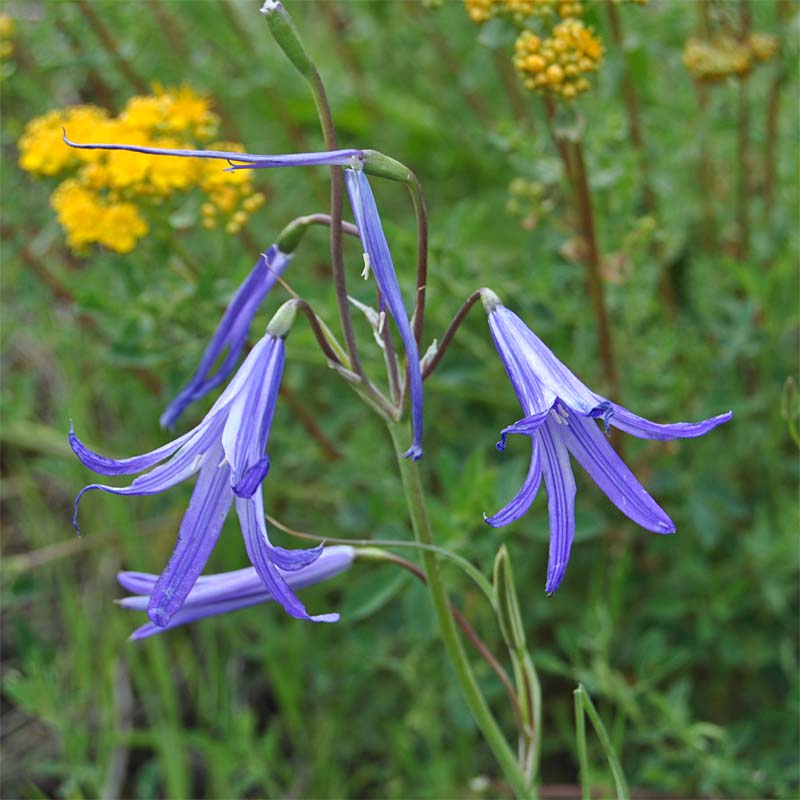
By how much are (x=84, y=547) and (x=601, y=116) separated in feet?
7.16

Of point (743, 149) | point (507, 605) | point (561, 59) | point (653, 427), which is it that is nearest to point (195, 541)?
point (507, 605)

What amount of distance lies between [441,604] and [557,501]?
→ 0.35 meters

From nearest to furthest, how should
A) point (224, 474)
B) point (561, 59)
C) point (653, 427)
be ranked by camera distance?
1. point (653, 427)
2. point (224, 474)
3. point (561, 59)

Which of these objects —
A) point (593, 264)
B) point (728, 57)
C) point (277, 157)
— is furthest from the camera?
point (728, 57)

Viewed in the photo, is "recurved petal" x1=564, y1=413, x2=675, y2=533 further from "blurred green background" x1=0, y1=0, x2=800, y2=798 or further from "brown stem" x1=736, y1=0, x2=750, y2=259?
"brown stem" x1=736, y1=0, x2=750, y2=259

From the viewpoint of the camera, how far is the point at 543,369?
5.04ft

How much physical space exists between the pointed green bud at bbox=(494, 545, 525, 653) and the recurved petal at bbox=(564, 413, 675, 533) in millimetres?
224

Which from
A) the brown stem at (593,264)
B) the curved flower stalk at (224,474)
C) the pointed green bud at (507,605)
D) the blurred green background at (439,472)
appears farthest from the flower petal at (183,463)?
the brown stem at (593,264)

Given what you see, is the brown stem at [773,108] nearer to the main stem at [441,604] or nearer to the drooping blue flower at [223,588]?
the main stem at [441,604]

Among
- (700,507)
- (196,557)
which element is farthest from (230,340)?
(700,507)

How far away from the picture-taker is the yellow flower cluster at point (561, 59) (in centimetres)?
→ 222

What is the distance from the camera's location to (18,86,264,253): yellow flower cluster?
2510 mm

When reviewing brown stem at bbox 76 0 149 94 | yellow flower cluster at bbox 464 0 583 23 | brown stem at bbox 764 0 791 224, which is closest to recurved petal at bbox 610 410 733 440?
yellow flower cluster at bbox 464 0 583 23

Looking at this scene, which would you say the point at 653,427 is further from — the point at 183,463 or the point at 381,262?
the point at 183,463
